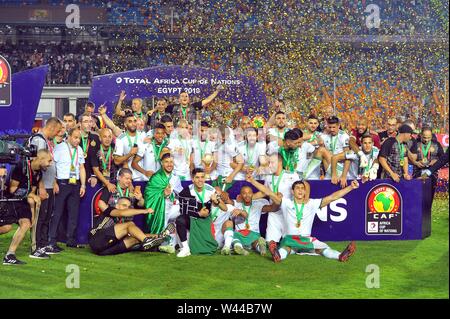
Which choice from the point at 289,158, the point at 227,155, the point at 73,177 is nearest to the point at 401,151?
the point at 289,158

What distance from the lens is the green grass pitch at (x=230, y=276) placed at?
7574mm

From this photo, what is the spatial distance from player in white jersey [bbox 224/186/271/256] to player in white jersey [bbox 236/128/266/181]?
695 millimetres

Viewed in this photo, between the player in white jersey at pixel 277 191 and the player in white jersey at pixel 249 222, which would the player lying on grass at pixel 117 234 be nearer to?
the player in white jersey at pixel 249 222

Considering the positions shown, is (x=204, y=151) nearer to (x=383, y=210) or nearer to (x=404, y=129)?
(x=383, y=210)

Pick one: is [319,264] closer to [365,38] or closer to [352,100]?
[352,100]

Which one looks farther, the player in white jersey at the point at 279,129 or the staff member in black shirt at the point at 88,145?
the player in white jersey at the point at 279,129

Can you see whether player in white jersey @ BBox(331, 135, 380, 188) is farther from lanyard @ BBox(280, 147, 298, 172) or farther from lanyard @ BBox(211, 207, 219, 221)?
lanyard @ BBox(211, 207, 219, 221)

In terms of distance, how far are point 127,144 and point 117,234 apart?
1.18 meters

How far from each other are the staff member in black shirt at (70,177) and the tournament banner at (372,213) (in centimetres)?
36

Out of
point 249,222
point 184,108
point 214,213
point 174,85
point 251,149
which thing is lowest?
point 249,222

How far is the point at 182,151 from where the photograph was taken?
33.5 ft

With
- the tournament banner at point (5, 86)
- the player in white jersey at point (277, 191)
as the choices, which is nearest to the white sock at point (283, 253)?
the player in white jersey at point (277, 191)

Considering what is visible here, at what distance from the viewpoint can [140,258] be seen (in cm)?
908

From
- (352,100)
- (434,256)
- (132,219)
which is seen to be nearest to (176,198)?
(132,219)
